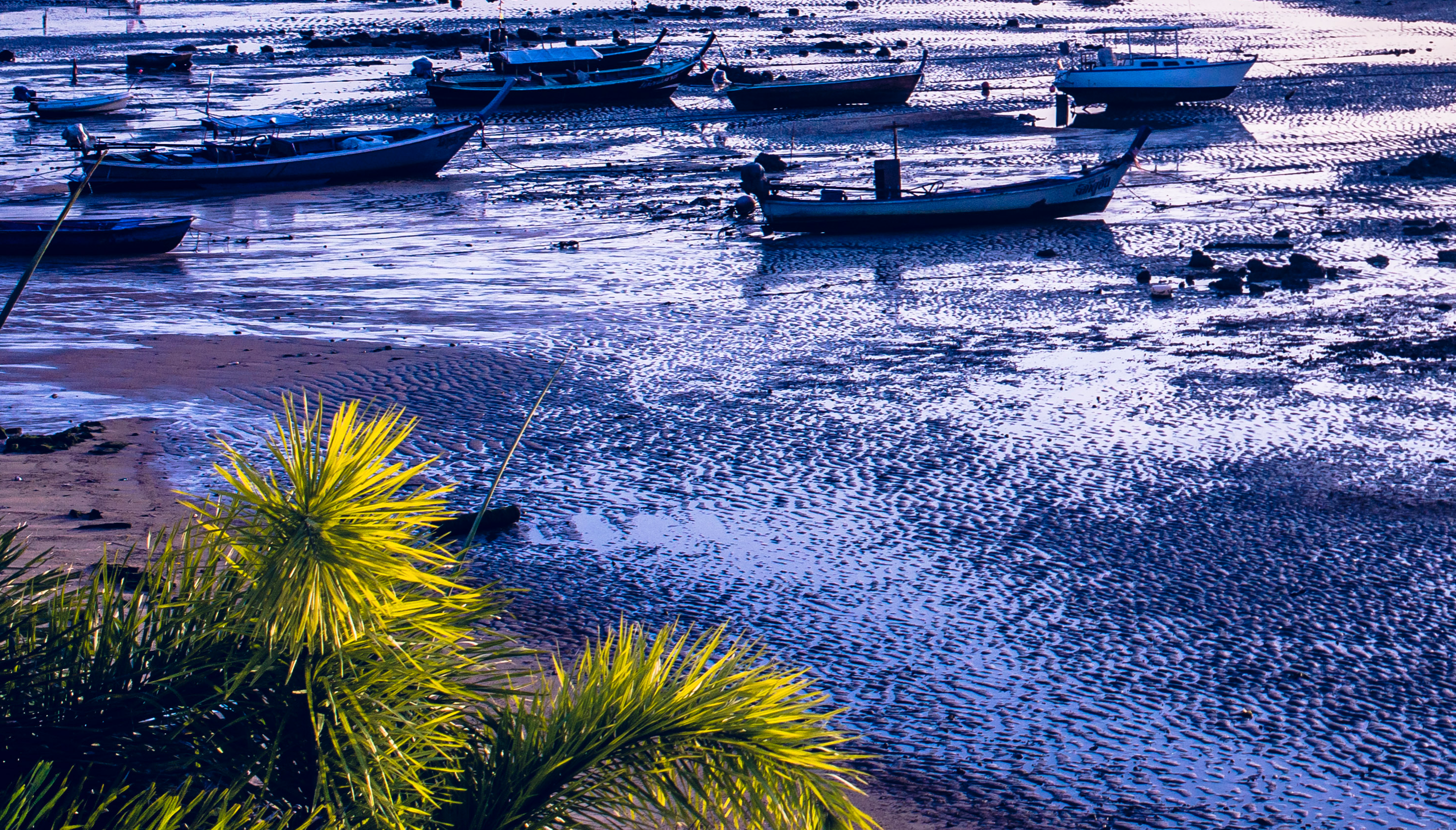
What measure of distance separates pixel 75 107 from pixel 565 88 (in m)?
15.8

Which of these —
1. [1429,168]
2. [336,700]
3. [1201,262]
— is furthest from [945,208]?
[336,700]

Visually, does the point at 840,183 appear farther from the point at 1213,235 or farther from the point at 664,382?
the point at 664,382

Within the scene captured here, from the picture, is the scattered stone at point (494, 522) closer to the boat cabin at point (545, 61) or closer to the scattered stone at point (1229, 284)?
the scattered stone at point (1229, 284)

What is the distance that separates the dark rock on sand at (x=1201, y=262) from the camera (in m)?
20.5

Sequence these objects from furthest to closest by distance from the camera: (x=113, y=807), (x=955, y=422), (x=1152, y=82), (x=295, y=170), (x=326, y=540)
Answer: (x=1152, y=82) < (x=295, y=170) < (x=955, y=422) < (x=113, y=807) < (x=326, y=540)

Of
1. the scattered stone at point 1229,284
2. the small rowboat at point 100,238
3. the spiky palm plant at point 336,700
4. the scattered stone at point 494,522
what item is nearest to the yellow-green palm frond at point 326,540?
the spiky palm plant at point 336,700

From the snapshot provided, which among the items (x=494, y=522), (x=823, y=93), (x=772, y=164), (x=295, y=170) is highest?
(x=823, y=93)

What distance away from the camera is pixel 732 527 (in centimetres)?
1158

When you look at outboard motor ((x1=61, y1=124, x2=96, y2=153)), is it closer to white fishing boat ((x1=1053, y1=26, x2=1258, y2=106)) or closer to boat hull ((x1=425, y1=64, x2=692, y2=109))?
boat hull ((x1=425, y1=64, x2=692, y2=109))

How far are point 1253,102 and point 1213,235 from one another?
21053mm

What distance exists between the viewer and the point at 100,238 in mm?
22875

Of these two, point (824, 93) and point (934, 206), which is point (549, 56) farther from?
point (934, 206)

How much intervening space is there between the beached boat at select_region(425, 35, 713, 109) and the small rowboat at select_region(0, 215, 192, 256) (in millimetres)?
24708

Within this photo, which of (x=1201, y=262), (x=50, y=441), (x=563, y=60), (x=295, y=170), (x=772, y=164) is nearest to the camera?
(x=50, y=441)
